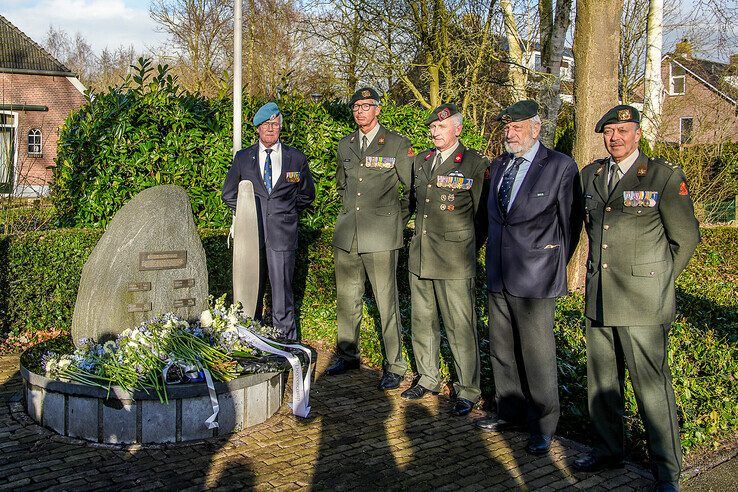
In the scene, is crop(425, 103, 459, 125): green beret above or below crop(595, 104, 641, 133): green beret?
above

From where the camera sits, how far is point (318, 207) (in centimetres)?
1032

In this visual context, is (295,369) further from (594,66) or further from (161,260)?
(594,66)

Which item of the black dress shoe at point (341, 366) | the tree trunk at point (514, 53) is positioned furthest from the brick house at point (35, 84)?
the black dress shoe at point (341, 366)

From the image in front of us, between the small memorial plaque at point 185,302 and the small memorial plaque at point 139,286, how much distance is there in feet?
0.86

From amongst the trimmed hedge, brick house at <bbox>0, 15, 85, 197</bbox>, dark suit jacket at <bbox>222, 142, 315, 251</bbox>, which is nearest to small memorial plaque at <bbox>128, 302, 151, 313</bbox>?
dark suit jacket at <bbox>222, 142, 315, 251</bbox>

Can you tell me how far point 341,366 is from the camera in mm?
6859

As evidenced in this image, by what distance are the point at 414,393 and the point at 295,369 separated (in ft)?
3.57

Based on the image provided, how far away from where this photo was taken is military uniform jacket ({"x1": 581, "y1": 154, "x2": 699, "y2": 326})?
4.41 metres

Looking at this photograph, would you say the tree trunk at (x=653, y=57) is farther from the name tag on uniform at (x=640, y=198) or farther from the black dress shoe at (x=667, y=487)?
the black dress shoe at (x=667, y=487)

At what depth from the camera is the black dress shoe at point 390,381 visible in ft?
20.9

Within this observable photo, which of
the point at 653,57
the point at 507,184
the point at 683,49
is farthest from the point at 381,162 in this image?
the point at 683,49

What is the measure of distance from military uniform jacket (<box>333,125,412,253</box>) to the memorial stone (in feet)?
4.74

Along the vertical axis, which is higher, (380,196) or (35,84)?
(35,84)

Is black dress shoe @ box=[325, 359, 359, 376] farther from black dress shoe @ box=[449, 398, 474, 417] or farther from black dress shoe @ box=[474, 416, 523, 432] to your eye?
black dress shoe @ box=[474, 416, 523, 432]
